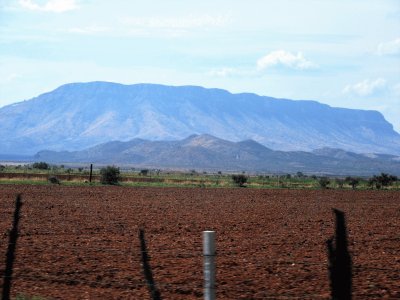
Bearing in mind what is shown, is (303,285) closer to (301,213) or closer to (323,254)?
(323,254)

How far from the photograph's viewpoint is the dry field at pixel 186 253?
12.3 m

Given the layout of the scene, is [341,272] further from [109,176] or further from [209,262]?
[109,176]

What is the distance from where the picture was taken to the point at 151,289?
39.5 feet

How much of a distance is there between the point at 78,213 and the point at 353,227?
33.4 ft

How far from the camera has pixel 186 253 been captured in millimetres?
16047

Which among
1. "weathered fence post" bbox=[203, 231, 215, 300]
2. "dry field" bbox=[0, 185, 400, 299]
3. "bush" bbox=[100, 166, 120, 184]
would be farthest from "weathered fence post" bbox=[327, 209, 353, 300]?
"bush" bbox=[100, 166, 120, 184]

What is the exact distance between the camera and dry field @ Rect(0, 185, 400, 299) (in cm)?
1227

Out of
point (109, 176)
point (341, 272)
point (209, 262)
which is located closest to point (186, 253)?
point (341, 272)

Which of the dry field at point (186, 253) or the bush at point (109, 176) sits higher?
the bush at point (109, 176)

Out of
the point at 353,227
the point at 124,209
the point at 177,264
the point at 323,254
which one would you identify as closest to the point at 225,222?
the point at 353,227

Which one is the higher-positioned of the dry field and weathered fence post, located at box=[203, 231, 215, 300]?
weathered fence post, located at box=[203, 231, 215, 300]

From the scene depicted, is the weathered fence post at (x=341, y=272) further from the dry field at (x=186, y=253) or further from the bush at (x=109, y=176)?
the bush at (x=109, y=176)

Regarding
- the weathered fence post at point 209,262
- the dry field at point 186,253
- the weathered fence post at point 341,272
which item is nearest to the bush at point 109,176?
the dry field at point 186,253

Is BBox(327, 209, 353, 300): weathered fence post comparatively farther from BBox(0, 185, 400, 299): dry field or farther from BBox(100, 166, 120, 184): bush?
BBox(100, 166, 120, 184): bush
